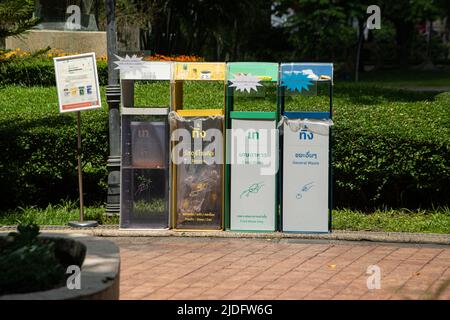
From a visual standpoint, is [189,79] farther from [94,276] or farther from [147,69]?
[94,276]

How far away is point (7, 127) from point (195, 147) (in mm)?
2666

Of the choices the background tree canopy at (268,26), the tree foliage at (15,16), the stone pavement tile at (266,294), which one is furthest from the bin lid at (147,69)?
the background tree canopy at (268,26)

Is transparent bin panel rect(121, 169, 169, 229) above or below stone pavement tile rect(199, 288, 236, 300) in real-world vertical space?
above

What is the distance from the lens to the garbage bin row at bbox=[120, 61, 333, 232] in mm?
9117

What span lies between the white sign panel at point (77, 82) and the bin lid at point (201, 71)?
0.92 metres

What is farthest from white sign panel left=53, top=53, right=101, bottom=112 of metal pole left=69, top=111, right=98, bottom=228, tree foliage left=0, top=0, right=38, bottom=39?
tree foliage left=0, top=0, right=38, bottom=39

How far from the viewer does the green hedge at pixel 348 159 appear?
10.0m

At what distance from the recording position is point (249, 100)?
14.9m

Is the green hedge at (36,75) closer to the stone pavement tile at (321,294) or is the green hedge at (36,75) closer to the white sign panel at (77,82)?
the white sign panel at (77,82)

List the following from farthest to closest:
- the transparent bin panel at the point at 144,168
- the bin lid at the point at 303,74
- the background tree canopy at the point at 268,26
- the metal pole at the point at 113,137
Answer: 1. the background tree canopy at the point at 268,26
2. the metal pole at the point at 113,137
3. the transparent bin panel at the point at 144,168
4. the bin lid at the point at 303,74

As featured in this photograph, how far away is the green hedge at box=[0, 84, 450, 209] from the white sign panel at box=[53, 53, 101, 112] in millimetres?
1201

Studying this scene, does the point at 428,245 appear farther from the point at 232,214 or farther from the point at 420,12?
the point at 420,12

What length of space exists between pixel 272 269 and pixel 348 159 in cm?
294

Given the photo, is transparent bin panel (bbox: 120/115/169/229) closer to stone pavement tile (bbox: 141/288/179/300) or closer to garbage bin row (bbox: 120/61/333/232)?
garbage bin row (bbox: 120/61/333/232)
